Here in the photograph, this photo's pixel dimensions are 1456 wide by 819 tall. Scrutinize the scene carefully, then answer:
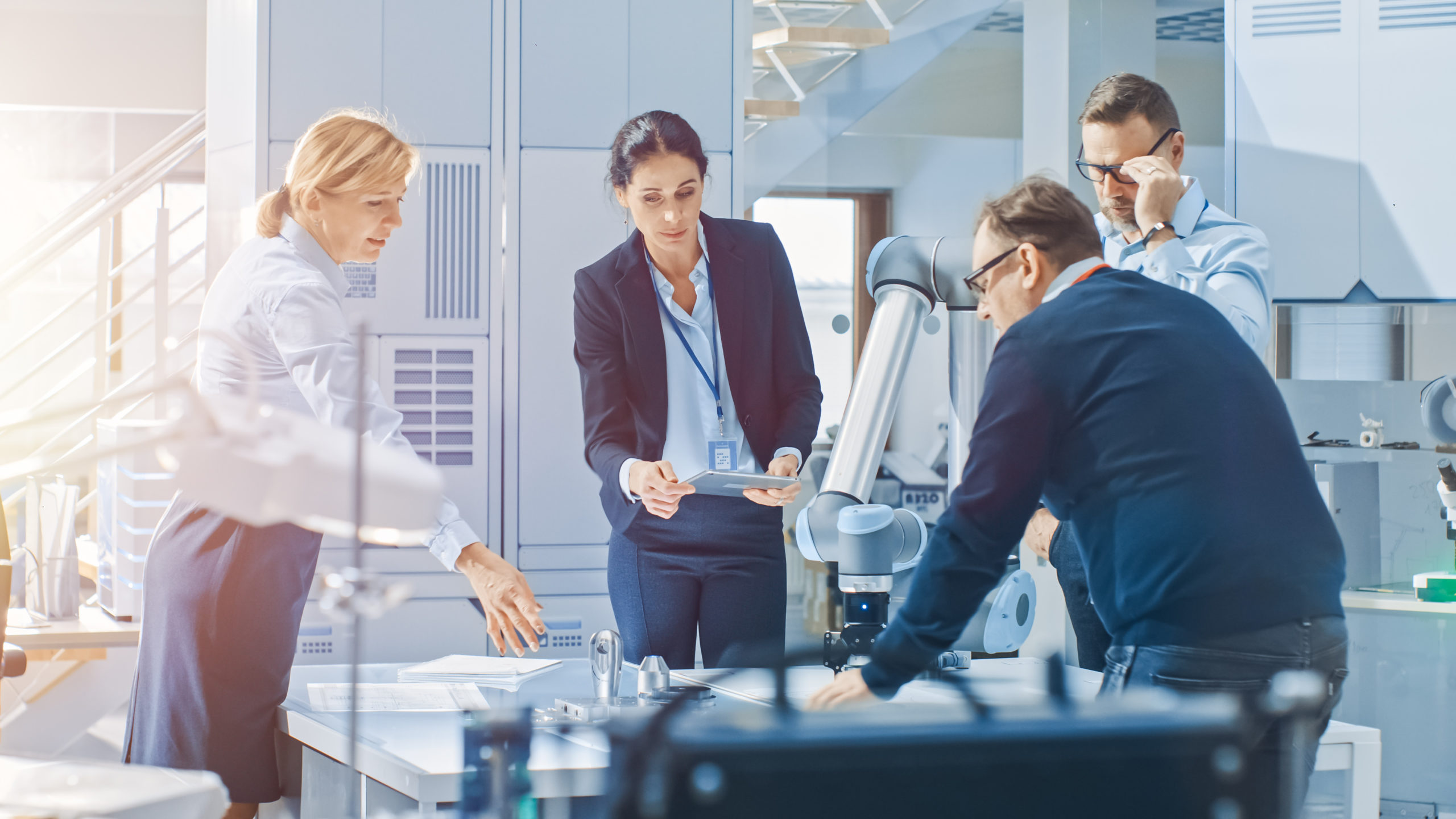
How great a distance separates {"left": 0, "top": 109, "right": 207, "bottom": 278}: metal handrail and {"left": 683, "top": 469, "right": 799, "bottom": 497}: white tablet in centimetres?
241

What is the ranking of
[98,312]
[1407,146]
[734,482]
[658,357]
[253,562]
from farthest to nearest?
1. [98,312]
2. [1407,146]
3. [658,357]
4. [734,482]
5. [253,562]

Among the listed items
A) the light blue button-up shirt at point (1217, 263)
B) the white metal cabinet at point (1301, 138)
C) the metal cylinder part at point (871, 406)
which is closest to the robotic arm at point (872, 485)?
the metal cylinder part at point (871, 406)

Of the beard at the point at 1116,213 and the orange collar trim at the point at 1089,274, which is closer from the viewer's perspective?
the orange collar trim at the point at 1089,274

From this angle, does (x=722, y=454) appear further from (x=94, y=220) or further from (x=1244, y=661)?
(x=94, y=220)

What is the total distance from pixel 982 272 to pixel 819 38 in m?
2.62

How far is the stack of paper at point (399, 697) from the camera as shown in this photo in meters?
1.69

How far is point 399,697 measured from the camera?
5.68ft

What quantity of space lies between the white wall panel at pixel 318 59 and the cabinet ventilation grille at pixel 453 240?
0.26 m

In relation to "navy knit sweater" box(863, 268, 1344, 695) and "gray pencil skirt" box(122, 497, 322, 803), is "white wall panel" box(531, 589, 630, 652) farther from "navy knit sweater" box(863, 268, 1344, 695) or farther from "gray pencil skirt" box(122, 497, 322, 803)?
"navy knit sweater" box(863, 268, 1344, 695)

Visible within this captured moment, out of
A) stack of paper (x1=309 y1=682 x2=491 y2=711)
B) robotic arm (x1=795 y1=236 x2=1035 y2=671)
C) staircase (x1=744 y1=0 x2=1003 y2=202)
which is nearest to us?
stack of paper (x1=309 y1=682 x2=491 y2=711)

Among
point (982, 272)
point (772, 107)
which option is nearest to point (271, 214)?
point (982, 272)

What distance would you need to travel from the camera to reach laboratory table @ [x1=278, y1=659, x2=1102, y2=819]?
128 centimetres

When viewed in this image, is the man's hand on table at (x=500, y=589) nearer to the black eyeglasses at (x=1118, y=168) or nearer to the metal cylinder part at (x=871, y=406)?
the metal cylinder part at (x=871, y=406)

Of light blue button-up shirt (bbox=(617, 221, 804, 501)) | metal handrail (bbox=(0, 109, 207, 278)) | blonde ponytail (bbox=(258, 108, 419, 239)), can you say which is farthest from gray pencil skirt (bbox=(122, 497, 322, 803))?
metal handrail (bbox=(0, 109, 207, 278))
